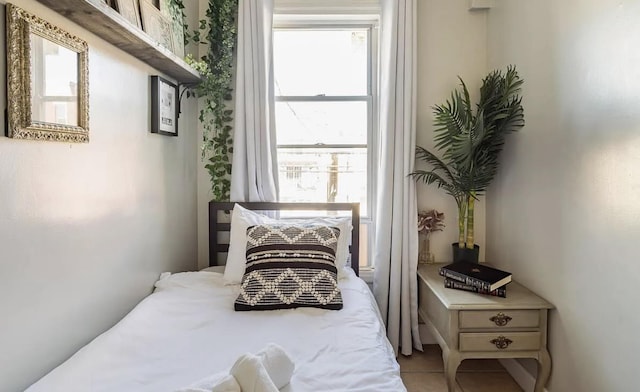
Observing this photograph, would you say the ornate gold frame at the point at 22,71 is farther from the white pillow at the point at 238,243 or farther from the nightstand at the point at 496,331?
the nightstand at the point at 496,331

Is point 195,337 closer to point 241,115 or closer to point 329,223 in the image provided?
point 329,223

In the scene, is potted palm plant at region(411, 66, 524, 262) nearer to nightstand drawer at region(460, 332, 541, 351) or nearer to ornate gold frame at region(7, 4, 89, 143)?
nightstand drawer at region(460, 332, 541, 351)

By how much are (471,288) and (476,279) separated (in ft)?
0.19

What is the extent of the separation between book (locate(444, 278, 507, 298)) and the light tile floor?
1.91 feet

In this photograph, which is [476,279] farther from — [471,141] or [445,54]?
[445,54]

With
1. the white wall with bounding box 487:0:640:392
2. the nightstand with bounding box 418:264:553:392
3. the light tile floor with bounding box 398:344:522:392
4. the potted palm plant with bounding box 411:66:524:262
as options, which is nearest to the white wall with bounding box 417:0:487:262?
the potted palm plant with bounding box 411:66:524:262

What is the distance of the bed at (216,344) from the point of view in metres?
1.19

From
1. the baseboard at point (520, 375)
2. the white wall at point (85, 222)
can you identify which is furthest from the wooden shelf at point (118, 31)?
the baseboard at point (520, 375)

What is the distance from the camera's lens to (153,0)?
194 cm

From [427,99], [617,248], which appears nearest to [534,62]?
[427,99]

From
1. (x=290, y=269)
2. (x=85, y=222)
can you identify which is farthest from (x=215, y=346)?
(x=85, y=222)

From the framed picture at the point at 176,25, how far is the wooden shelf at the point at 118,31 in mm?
108

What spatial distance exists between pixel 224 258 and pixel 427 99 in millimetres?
1722

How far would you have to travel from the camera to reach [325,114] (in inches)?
110
